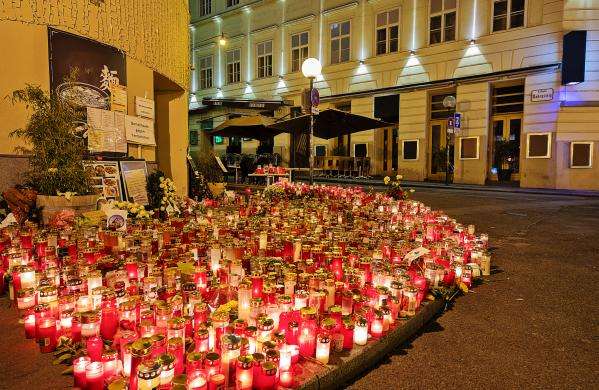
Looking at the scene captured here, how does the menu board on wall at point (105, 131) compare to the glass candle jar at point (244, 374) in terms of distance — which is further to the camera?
the menu board on wall at point (105, 131)

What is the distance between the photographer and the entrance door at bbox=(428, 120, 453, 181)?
69.3 feet

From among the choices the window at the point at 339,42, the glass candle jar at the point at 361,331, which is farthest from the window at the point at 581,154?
the glass candle jar at the point at 361,331

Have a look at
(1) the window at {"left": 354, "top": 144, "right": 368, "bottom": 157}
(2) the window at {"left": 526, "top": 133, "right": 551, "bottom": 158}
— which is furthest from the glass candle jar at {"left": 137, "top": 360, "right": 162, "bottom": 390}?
(1) the window at {"left": 354, "top": 144, "right": 368, "bottom": 157}

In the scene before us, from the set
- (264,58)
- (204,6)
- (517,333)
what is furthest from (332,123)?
(204,6)

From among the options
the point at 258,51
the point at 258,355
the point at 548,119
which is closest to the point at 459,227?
the point at 258,355

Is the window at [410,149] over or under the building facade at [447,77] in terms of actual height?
under

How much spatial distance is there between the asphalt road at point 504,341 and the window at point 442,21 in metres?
16.7

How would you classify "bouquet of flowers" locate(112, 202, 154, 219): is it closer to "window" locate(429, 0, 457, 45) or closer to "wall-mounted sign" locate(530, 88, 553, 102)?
"wall-mounted sign" locate(530, 88, 553, 102)

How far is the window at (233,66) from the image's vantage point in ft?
101

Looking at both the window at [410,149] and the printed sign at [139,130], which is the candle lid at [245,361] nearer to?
the printed sign at [139,130]

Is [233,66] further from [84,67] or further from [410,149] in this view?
[84,67]

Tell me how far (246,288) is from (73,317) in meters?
1.20

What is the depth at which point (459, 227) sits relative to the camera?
20.3 ft

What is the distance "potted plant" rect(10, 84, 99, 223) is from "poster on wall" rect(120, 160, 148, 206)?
1.48 metres
